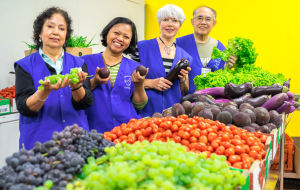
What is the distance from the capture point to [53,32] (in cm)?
176

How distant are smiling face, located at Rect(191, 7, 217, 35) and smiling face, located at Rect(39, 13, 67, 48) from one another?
2052mm

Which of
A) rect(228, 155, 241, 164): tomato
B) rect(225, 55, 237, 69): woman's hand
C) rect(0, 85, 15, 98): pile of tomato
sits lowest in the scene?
rect(228, 155, 241, 164): tomato

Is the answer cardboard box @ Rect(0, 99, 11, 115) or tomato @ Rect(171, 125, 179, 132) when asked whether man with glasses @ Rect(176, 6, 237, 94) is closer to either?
tomato @ Rect(171, 125, 179, 132)

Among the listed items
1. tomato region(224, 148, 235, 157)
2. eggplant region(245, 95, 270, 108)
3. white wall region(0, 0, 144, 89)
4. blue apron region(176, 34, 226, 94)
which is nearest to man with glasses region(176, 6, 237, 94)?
blue apron region(176, 34, 226, 94)

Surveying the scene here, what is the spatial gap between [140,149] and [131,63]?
5.40 ft

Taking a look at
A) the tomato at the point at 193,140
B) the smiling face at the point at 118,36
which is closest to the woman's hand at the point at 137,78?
the smiling face at the point at 118,36

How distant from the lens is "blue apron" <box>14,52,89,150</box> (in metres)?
1.70

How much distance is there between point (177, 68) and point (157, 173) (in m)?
2.07

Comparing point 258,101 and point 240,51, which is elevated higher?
point 240,51

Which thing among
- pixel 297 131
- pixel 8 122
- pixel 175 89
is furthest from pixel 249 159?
pixel 297 131

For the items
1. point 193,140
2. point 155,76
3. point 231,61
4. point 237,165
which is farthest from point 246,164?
point 231,61

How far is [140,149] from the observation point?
810 mm

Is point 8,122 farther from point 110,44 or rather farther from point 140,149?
point 140,149

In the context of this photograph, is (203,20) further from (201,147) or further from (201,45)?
(201,147)
